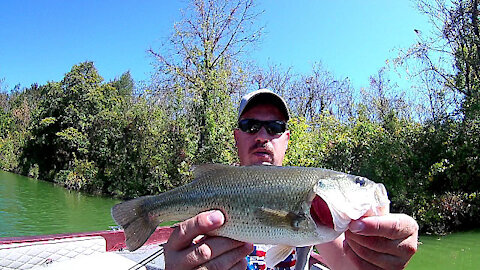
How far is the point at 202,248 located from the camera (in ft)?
5.43

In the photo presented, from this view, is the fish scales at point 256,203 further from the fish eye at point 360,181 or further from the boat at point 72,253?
the boat at point 72,253

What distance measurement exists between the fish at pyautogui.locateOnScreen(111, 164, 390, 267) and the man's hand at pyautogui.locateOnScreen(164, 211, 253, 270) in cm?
6

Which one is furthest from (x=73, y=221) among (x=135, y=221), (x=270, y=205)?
(x=270, y=205)

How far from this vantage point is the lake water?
10.1 metres

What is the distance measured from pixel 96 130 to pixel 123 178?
6.46 meters

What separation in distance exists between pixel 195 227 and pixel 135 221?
435 millimetres

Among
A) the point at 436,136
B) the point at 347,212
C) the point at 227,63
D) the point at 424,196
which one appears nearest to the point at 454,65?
the point at 436,136

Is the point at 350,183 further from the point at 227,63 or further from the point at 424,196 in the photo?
the point at 227,63

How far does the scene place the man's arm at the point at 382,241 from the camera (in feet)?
5.00

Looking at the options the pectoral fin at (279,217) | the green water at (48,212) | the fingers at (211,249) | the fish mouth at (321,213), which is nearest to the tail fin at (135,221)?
the fingers at (211,249)

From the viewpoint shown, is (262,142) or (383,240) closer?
(383,240)

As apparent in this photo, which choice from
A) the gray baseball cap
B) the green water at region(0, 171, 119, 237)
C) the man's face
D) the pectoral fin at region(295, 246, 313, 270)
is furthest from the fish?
the green water at region(0, 171, 119, 237)

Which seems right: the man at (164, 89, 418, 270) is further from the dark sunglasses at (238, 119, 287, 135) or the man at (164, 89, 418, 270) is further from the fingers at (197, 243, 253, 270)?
the dark sunglasses at (238, 119, 287, 135)

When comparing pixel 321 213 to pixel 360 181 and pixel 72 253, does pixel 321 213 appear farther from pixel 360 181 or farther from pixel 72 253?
pixel 72 253
